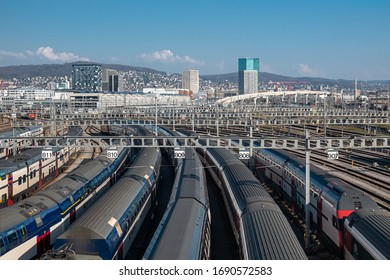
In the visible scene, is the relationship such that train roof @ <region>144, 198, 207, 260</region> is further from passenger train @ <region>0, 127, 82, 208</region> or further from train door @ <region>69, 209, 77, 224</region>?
passenger train @ <region>0, 127, 82, 208</region>

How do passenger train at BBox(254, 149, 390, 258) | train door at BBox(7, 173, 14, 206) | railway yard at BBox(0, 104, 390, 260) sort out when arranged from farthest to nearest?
train door at BBox(7, 173, 14, 206) → passenger train at BBox(254, 149, 390, 258) → railway yard at BBox(0, 104, 390, 260)

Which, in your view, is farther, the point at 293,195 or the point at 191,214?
the point at 293,195

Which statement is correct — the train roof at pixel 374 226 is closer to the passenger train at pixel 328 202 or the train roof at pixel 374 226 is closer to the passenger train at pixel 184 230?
the passenger train at pixel 328 202

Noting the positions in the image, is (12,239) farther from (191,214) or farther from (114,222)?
(191,214)

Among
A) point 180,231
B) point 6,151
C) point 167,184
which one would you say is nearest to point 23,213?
point 180,231

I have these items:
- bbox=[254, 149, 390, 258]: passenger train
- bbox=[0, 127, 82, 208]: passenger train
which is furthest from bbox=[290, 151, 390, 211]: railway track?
bbox=[0, 127, 82, 208]: passenger train

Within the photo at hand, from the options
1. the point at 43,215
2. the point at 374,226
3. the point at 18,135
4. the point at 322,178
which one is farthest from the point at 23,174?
the point at 374,226

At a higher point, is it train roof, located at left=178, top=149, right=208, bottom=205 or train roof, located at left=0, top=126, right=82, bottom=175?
train roof, located at left=0, top=126, right=82, bottom=175
